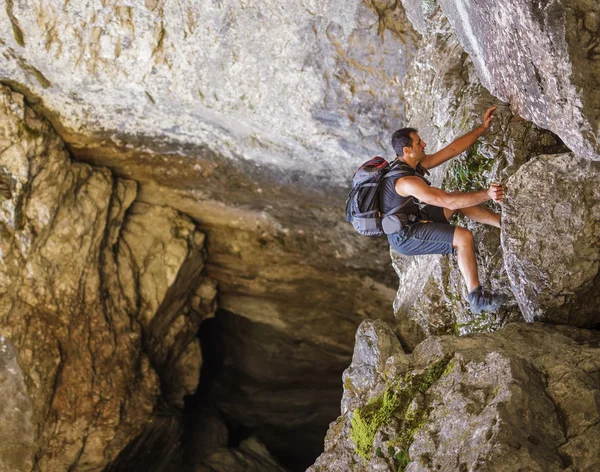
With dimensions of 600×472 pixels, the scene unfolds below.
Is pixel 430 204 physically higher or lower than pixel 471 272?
higher

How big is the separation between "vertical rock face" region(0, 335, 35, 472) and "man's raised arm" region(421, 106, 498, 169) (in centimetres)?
656

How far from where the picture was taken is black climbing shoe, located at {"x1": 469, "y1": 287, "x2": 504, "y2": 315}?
19.3 feet

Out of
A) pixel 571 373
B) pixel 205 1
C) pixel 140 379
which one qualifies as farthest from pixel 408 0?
pixel 140 379

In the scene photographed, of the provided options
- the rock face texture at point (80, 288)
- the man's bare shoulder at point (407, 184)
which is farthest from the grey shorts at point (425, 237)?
the rock face texture at point (80, 288)

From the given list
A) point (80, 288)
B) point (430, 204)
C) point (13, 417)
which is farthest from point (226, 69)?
point (13, 417)

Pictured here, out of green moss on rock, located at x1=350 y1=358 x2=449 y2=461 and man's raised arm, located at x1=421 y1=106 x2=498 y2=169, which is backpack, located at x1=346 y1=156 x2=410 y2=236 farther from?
green moss on rock, located at x1=350 y1=358 x2=449 y2=461

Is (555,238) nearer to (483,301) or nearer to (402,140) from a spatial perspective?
(483,301)

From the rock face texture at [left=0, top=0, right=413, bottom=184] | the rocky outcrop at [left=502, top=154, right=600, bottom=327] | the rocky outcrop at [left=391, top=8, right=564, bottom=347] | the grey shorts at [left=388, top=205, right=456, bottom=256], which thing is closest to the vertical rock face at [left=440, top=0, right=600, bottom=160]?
the rocky outcrop at [left=502, top=154, right=600, bottom=327]

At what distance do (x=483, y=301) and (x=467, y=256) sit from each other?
0.43 meters

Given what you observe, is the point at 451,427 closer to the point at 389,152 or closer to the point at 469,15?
the point at 469,15

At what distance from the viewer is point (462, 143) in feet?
20.4

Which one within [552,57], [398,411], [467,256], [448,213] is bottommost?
[398,411]

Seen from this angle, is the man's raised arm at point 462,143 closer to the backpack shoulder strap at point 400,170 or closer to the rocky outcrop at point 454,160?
the rocky outcrop at point 454,160

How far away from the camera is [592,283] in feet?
17.8
